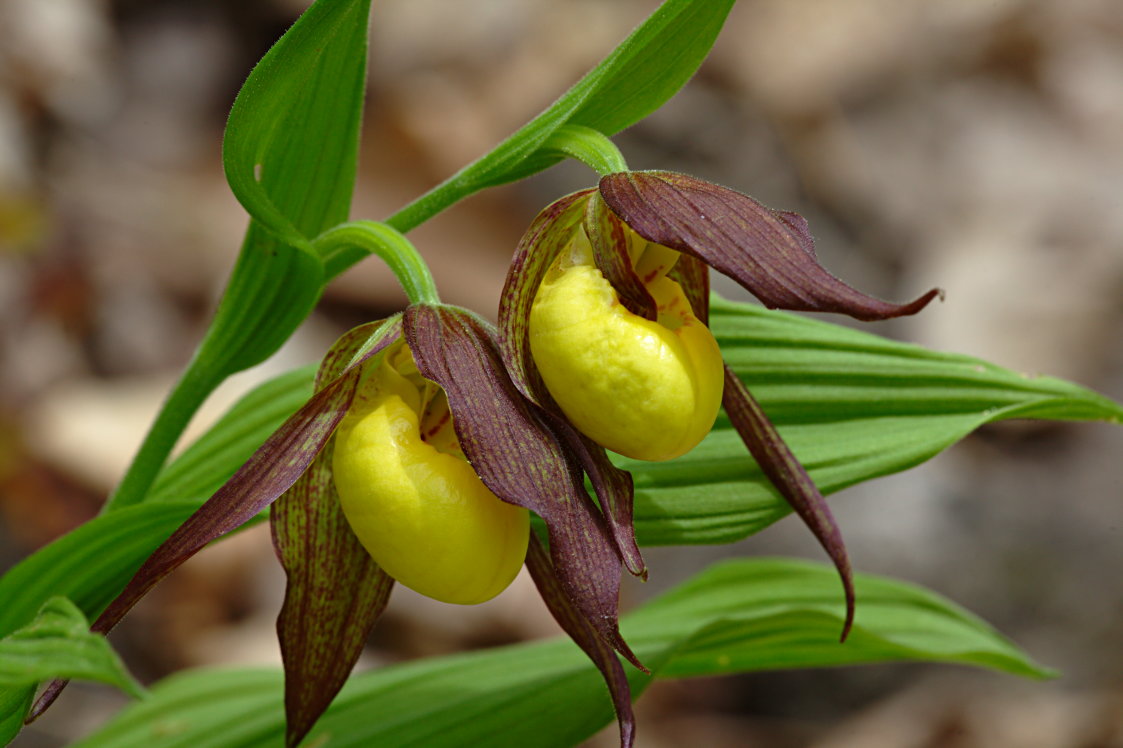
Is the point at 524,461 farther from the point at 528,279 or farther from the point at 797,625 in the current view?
the point at 797,625

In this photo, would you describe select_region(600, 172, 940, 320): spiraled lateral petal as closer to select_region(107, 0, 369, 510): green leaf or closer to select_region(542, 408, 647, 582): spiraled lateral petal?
select_region(542, 408, 647, 582): spiraled lateral petal

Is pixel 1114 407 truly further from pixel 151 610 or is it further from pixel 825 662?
pixel 151 610

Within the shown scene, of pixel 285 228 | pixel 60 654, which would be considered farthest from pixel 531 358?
pixel 60 654

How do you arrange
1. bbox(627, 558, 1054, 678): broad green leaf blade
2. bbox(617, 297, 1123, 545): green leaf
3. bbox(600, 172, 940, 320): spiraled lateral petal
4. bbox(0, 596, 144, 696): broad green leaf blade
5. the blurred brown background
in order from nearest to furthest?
bbox(0, 596, 144, 696): broad green leaf blade < bbox(600, 172, 940, 320): spiraled lateral petal < bbox(617, 297, 1123, 545): green leaf < bbox(627, 558, 1054, 678): broad green leaf blade < the blurred brown background

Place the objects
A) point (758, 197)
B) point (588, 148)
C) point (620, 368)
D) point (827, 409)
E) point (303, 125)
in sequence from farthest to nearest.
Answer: point (758, 197) < point (827, 409) < point (303, 125) < point (588, 148) < point (620, 368)

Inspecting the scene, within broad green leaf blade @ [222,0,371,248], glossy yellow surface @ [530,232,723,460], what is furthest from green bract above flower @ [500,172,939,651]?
broad green leaf blade @ [222,0,371,248]

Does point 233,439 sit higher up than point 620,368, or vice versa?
point 620,368
